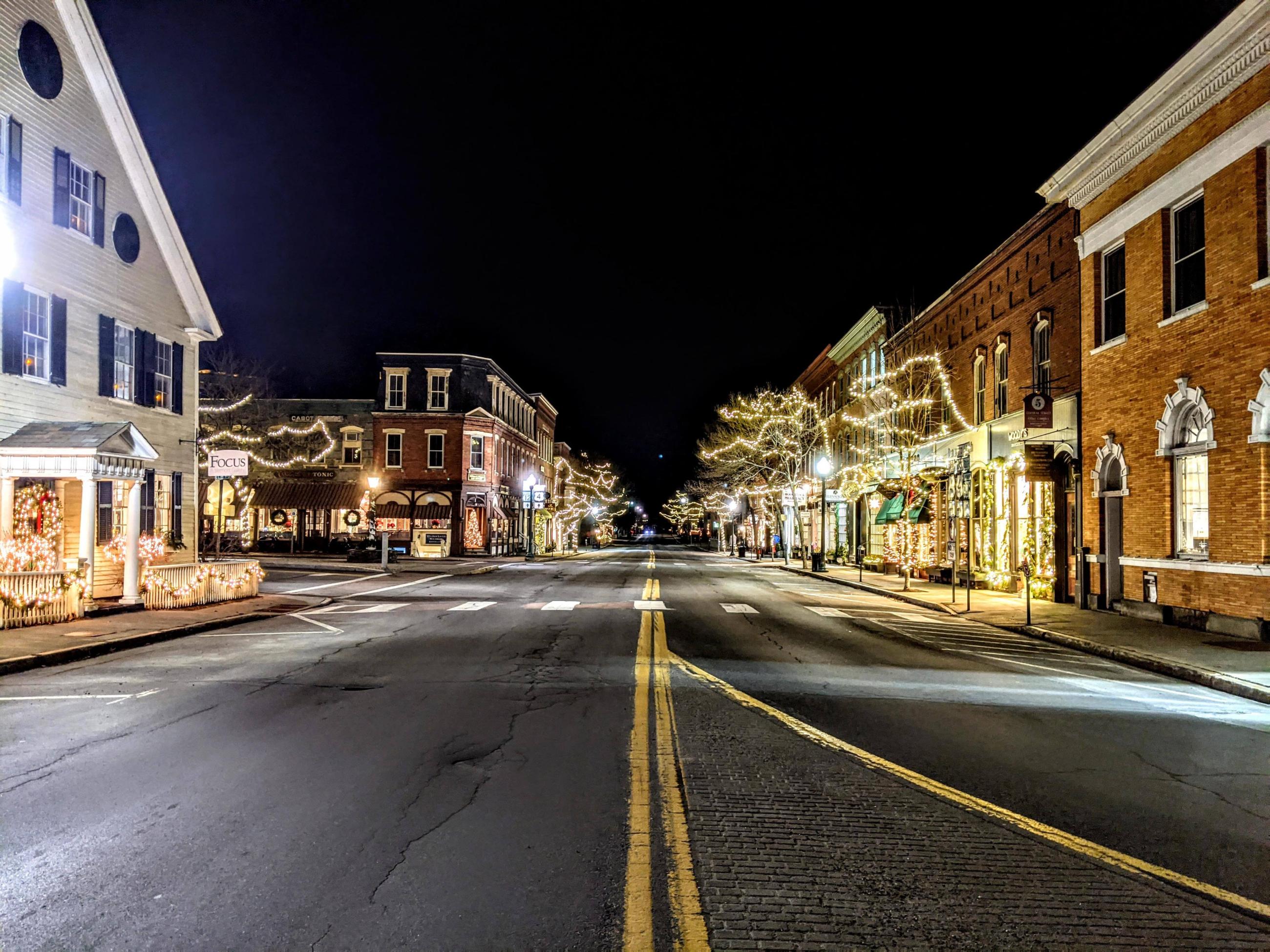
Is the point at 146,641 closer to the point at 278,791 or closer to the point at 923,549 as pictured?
the point at 278,791

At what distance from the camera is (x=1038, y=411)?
2006 cm

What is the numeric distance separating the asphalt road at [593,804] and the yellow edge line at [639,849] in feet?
0.10

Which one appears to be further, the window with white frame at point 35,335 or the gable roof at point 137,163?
the gable roof at point 137,163

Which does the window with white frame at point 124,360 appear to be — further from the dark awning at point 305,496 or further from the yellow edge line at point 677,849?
the dark awning at point 305,496

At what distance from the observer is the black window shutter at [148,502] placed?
20891 millimetres

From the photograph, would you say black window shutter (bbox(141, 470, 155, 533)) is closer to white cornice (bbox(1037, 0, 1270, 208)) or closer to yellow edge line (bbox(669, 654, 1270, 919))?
yellow edge line (bbox(669, 654, 1270, 919))

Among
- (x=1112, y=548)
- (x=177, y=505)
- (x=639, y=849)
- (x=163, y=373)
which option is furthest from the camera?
(x=177, y=505)

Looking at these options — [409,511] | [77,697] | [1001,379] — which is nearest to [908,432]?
[1001,379]

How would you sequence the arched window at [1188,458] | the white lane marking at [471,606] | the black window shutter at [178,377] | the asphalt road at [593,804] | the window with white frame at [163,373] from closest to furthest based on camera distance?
the asphalt road at [593,804]
the arched window at [1188,458]
the white lane marking at [471,606]
the window with white frame at [163,373]
the black window shutter at [178,377]

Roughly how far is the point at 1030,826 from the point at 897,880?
57.1 inches

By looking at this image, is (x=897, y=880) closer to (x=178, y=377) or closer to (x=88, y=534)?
(x=88, y=534)

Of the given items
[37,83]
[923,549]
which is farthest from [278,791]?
[923,549]

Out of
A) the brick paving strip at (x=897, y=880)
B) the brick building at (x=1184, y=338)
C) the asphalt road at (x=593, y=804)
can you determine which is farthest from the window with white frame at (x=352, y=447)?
the brick paving strip at (x=897, y=880)

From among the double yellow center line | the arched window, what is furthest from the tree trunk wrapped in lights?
the double yellow center line
